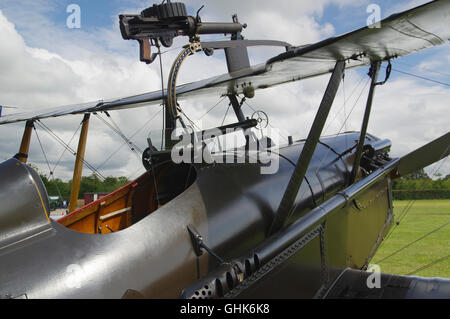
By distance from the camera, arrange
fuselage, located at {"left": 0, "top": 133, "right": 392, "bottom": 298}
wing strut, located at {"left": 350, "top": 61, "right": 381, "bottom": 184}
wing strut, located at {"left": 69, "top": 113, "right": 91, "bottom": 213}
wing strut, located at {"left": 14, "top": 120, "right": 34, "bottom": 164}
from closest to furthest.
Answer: fuselage, located at {"left": 0, "top": 133, "right": 392, "bottom": 298} < wing strut, located at {"left": 350, "top": 61, "right": 381, "bottom": 184} < wing strut, located at {"left": 69, "top": 113, "right": 91, "bottom": 213} < wing strut, located at {"left": 14, "top": 120, "right": 34, "bottom": 164}

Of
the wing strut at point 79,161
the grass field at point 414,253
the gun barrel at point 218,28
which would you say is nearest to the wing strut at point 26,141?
the wing strut at point 79,161

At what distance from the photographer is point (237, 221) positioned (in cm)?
259

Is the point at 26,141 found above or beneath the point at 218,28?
beneath

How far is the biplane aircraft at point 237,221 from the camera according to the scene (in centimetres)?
180

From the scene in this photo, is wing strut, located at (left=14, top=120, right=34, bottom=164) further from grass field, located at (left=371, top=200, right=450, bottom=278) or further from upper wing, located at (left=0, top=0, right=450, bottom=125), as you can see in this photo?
grass field, located at (left=371, top=200, right=450, bottom=278)

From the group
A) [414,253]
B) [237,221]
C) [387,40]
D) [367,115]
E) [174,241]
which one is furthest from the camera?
[414,253]

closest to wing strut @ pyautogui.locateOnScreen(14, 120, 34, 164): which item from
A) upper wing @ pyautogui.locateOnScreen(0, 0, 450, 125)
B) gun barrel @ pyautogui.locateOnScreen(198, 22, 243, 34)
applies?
gun barrel @ pyautogui.locateOnScreen(198, 22, 243, 34)

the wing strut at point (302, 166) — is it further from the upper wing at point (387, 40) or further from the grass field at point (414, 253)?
the grass field at point (414, 253)

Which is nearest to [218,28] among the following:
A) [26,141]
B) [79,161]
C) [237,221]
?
[79,161]

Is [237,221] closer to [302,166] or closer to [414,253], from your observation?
[302,166]

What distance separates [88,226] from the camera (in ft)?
10.2

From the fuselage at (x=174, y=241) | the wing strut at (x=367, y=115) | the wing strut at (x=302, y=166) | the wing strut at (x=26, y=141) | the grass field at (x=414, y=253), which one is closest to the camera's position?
the fuselage at (x=174, y=241)

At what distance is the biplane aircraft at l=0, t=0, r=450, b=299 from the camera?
70.7 inches
